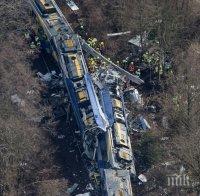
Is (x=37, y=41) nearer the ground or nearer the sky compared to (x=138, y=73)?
nearer the sky

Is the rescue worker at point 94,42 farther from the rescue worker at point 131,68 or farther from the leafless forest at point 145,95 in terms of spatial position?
the rescue worker at point 131,68

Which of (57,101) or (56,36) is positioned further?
(56,36)

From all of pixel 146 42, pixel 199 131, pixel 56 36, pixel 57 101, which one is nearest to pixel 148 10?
pixel 146 42

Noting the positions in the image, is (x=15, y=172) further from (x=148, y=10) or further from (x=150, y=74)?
(x=148, y=10)

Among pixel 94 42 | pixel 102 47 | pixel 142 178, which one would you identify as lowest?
pixel 142 178

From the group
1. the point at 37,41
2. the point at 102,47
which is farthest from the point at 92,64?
the point at 37,41

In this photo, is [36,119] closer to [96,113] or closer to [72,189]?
[96,113]

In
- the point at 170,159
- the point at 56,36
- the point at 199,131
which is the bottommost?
the point at 170,159

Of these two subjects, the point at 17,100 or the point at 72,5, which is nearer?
the point at 17,100

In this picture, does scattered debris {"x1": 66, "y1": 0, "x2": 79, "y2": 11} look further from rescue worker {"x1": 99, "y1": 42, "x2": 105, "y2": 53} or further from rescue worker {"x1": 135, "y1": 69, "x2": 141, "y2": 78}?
rescue worker {"x1": 135, "y1": 69, "x2": 141, "y2": 78}
